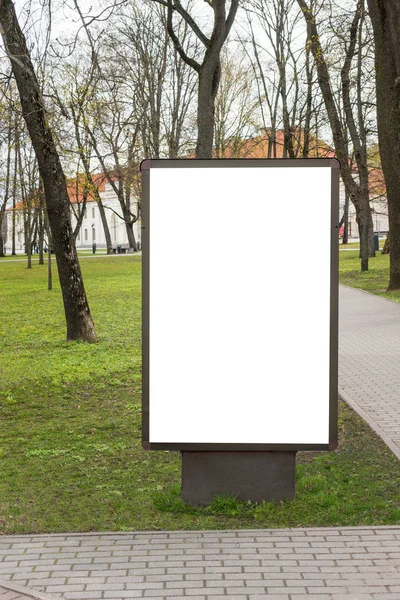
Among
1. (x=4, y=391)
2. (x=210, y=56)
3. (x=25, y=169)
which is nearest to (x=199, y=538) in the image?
(x=4, y=391)

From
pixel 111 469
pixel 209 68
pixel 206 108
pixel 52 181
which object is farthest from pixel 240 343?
pixel 209 68

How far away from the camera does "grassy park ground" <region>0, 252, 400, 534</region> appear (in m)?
5.73

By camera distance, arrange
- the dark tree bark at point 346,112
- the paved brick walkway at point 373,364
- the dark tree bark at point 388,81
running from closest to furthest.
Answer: the paved brick walkway at point 373,364 < the dark tree bark at point 388,81 < the dark tree bark at point 346,112

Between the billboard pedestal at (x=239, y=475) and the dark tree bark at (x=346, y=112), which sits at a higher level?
the dark tree bark at (x=346, y=112)

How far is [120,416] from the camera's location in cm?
922

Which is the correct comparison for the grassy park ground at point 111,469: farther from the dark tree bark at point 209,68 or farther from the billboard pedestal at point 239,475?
the dark tree bark at point 209,68

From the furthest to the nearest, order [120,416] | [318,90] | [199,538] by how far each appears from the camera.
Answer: [318,90], [120,416], [199,538]

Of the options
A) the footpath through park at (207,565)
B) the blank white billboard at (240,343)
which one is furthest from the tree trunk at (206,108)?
the footpath through park at (207,565)

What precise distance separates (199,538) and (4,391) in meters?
6.07

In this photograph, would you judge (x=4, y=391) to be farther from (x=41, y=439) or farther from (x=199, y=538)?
(x=199, y=538)

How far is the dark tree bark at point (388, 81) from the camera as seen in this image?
20.1 m

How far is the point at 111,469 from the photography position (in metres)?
7.10

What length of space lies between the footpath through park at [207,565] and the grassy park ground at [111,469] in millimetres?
320

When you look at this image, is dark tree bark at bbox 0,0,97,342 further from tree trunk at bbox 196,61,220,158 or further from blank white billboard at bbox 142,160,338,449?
blank white billboard at bbox 142,160,338,449
